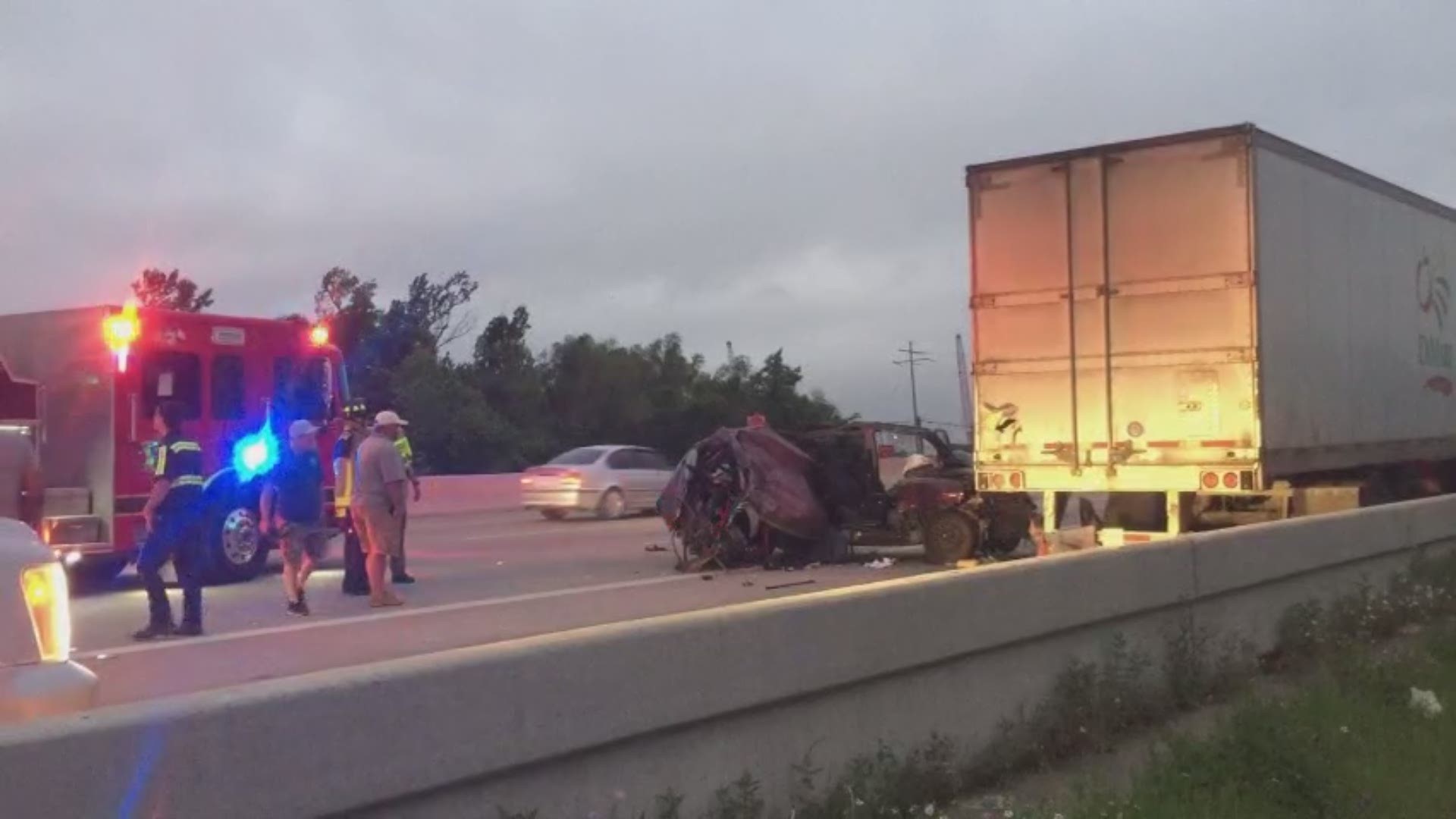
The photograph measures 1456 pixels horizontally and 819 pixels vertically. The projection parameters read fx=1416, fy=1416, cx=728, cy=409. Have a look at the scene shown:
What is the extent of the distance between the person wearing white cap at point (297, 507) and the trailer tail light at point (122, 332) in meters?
2.70

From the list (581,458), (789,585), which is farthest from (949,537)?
(581,458)

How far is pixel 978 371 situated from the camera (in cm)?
1421

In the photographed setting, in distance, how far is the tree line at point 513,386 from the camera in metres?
41.3

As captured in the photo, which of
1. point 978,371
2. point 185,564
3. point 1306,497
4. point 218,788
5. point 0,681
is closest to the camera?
point 218,788

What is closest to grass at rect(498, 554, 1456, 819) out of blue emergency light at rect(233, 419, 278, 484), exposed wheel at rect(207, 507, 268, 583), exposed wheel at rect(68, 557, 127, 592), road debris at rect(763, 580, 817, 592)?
road debris at rect(763, 580, 817, 592)

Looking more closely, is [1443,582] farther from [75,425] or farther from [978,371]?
[75,425]

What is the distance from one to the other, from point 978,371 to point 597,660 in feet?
32.8

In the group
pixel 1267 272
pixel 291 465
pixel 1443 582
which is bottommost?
pixel 1443 582

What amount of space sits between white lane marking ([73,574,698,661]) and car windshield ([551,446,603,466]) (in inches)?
447

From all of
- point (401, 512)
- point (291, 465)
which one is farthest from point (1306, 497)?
point (291, 465)

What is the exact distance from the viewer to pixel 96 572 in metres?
14.5

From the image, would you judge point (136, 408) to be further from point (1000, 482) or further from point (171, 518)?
point (1000, 482)

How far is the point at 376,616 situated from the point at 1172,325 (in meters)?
7.68

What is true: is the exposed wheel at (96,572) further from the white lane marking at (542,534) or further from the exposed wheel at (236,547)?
the white lane marking at (542,534)
